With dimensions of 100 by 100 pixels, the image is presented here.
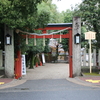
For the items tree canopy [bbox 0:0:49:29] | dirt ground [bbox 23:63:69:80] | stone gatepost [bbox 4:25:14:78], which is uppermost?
tree canopy [bbox 0:0:49:29]

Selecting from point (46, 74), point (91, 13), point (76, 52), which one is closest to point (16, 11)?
point (76, 52)

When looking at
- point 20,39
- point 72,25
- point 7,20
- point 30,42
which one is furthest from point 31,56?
point 7,20

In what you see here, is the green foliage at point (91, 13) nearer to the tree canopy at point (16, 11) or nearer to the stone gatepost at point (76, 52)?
the stone gatepost at point (76, 52)

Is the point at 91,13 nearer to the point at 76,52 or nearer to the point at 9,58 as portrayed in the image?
the point at 76,52

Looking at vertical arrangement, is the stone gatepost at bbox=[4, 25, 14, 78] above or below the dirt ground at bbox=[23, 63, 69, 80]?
above

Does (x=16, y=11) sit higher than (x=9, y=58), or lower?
higher

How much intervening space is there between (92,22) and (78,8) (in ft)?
6.21

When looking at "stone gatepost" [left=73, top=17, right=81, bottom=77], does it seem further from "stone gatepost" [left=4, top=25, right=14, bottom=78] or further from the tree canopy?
"stone gatepost" [left=4, top=25, right=14, bottom=78]

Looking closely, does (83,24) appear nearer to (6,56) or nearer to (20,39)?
(20,39)

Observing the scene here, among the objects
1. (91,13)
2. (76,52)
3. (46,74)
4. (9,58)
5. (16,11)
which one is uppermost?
(91,13)

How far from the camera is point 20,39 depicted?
1286cm

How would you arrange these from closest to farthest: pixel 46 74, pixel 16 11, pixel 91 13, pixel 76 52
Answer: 1. pixel 16 11
2. pixel 76 52
3. pixel 91 13
4. pixel 46 74

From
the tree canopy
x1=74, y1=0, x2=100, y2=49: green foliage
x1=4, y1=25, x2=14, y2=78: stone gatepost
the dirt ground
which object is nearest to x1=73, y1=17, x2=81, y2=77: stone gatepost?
x1=74, y1=0, x2=100, y2=49: green foliage

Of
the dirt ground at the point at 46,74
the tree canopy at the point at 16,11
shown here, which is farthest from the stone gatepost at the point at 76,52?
the tree canopy at the point at 16,11
